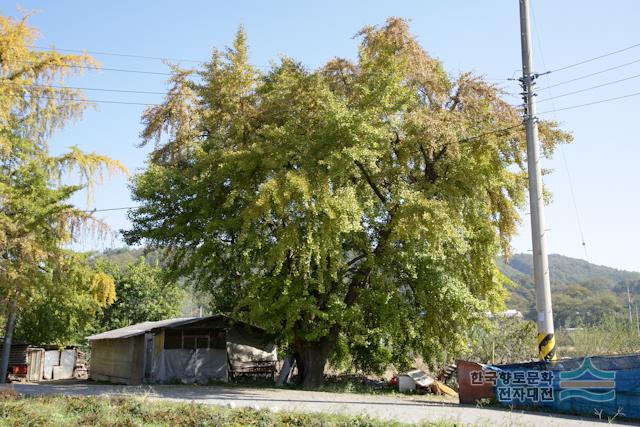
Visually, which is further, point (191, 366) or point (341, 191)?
point (191, 366)

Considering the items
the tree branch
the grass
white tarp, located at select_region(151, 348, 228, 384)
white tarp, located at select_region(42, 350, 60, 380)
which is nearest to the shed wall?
white tarp, located at select_region(151, 348, 228, 384)

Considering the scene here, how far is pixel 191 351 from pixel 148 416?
54.1 ft

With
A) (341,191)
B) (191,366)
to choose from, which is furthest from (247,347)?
(341,191)

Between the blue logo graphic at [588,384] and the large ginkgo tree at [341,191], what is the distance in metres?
5.16

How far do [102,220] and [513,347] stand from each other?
2529cm

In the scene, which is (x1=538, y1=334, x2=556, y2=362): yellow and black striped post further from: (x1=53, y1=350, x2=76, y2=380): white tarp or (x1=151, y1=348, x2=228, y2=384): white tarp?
(x1=53, y1=350, x2=76, y2=380): white tarp

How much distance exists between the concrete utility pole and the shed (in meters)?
15.7

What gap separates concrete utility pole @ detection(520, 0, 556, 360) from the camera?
611 inches

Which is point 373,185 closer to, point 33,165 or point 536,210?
point 536,210

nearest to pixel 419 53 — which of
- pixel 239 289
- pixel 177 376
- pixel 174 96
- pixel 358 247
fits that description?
pixel 358 247

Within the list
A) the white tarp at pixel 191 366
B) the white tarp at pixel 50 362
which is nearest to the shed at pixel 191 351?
the white tarp at pixel 191 366

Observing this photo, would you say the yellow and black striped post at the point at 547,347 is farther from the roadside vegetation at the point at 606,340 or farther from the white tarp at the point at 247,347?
the roadside vegetation at the point at 606,340

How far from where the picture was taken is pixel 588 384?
14453 millimetres

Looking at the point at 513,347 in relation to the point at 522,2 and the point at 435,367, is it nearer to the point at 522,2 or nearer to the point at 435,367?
the point at 435,367
